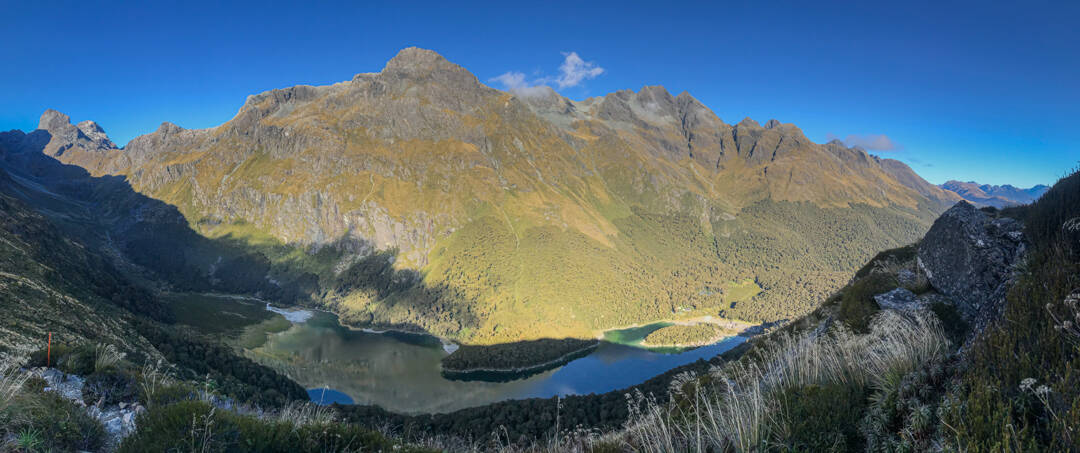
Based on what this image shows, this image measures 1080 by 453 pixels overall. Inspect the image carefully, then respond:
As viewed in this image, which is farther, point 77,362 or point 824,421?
point 77,362

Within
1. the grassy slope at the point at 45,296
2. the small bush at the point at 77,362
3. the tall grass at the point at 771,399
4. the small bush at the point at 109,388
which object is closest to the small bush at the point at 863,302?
the tall grass at the point at 771,399

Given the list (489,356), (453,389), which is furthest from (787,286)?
(453,389)

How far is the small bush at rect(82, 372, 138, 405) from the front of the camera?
727cm

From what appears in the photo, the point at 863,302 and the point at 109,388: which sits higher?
the point at 863,302

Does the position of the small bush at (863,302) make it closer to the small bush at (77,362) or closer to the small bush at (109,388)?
the small bush at (109,388)

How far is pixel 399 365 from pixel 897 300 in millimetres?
121280

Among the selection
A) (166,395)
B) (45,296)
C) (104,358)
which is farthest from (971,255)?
(45,296)

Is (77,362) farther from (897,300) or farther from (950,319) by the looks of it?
(897,300)

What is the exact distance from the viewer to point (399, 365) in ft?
377

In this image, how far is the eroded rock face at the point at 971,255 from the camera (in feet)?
26.5

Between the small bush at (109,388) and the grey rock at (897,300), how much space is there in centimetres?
1743

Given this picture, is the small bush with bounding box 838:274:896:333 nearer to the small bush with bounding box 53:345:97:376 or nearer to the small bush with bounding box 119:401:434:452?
the small bush with bounding box 119:401:434:452

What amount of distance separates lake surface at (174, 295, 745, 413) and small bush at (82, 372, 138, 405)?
91.3 metres

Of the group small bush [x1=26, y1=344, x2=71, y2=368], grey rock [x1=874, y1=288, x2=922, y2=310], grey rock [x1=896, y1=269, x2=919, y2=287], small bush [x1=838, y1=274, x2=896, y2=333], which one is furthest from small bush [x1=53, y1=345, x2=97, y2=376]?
grey rock [x1=896, y1=269, x2=919, y2=287]
